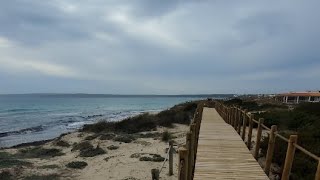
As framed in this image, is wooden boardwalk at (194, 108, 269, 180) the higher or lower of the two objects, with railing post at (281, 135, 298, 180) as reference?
lower

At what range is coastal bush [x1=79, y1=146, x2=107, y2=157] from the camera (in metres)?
15.5

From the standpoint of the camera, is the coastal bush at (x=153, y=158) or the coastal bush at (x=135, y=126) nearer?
the coastal bush at (x=153, y=158)

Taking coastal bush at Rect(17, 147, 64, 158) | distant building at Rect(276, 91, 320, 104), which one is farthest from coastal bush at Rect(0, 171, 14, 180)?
distant building at Rect(276, 91, 320, 104)

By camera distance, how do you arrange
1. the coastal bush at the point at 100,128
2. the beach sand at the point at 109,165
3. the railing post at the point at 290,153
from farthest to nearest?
1. the coastal bush at the point at 100,128
2. the beach sand at the point at 109,165
3. the railing post at the point at 290,153

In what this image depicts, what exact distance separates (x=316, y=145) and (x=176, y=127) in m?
14.6

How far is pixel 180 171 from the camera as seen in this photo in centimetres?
511

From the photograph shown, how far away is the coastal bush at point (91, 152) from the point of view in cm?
1548

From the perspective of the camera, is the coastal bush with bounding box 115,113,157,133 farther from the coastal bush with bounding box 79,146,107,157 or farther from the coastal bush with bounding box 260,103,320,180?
the coastal bush with bounding box 260,103,320,180

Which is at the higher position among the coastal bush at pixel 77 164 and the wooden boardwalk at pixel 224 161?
the wooden boardwalk at pixel 224 161

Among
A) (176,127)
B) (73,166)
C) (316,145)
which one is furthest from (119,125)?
(316,145)

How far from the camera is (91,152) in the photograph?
15750 millimetres

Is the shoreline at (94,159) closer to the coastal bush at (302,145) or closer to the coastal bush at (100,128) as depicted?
the coastal bush at (100,128)

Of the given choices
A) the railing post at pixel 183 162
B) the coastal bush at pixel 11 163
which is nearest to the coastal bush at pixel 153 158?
the coastal bush at pixel 11 163

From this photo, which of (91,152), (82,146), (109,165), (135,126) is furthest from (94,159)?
(135,126)
